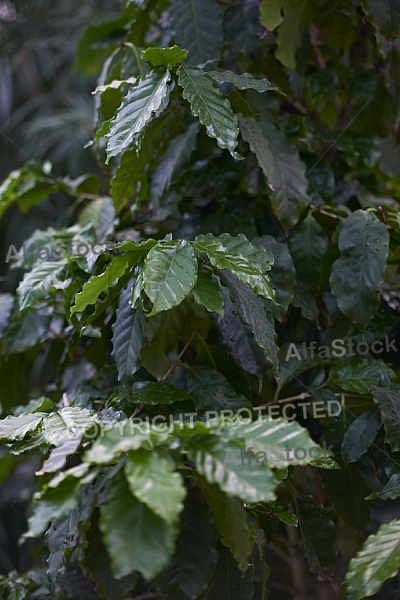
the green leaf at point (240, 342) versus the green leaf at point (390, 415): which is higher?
the green leaf at point (240, 342)

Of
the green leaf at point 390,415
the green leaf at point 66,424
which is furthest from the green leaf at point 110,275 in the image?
the green leaf at point 390,415

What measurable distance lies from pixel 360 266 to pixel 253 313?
7.1 inches

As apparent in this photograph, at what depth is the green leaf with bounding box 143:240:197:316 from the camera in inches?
22.5

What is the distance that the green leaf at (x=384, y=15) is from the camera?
811 mm

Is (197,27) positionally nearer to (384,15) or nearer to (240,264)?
(384,15)

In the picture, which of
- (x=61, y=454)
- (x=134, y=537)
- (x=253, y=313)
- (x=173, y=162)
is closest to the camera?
(x=134, y=537)

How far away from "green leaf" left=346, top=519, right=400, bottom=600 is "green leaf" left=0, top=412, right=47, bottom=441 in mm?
326

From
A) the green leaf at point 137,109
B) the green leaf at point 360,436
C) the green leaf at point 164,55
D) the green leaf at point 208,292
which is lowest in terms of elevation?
the green leaf at point 360,436

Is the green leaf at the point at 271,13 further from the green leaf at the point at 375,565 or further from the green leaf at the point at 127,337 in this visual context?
the green leaf at the point at 375,565

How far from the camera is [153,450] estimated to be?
1.62ft

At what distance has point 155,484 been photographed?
45 cm

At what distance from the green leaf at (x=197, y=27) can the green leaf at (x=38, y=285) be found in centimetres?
33

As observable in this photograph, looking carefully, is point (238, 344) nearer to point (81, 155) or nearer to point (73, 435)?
point (73, 435)

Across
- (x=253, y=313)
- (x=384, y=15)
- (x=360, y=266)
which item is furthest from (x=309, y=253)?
(x=384, y=15)
